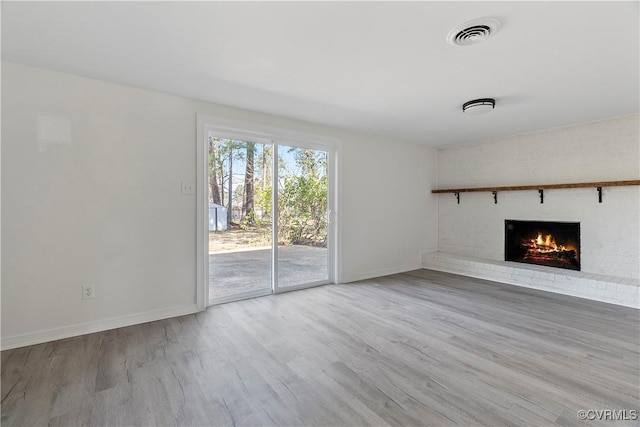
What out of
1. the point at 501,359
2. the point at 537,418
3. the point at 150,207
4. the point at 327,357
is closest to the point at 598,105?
the point at 501,359

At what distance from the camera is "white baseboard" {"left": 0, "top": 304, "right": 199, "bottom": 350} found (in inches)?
94.8

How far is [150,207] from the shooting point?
2.97 meters

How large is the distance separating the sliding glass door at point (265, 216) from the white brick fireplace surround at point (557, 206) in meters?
2.53

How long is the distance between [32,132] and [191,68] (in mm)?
1422

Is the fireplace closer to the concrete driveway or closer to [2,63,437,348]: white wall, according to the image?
the concrete driveway

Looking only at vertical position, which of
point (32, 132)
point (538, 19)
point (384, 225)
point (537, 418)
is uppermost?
point (538, 19)

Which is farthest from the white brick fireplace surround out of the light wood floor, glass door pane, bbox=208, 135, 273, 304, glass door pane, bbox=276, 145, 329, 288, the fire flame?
glass door pane, bbox=208, 135, 273, 304

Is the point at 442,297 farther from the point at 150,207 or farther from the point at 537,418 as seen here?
the point at 150,207

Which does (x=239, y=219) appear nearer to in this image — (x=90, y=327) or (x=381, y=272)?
(x=90, y=327)

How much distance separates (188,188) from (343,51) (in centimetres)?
209

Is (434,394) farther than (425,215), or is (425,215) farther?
(425,215)

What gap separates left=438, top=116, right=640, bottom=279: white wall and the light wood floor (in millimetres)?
1062

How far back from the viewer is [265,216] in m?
3.82

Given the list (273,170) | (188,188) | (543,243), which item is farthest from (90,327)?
(543,243)
